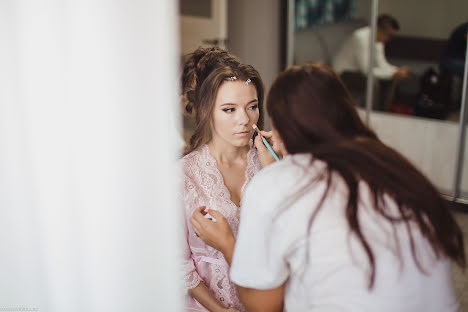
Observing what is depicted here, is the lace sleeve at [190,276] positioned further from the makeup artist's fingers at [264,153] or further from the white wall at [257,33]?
the white wall at [257,33]

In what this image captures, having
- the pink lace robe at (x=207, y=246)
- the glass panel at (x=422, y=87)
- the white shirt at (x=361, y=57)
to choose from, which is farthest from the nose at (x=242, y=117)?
the white shirt at (x=361, y=57)

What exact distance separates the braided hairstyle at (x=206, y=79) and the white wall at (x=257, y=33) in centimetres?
228

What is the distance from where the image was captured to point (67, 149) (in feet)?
2.07

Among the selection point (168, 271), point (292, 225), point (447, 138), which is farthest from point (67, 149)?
point (447, 138)

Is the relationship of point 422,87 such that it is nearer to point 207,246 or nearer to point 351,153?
point 207,246

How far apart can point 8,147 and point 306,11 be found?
3340 millimetres

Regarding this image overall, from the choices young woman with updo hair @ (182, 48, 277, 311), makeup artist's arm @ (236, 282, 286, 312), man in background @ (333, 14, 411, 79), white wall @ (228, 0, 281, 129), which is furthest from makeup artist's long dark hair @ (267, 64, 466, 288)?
white wall @ (228, 0, 281, 129)

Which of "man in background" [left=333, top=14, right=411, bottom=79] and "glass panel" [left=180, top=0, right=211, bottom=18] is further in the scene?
"glass panel" [left=180, top=0, right=211, bottom=18]

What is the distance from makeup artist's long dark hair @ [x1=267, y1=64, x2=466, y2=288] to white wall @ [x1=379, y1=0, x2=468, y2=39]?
241 cm

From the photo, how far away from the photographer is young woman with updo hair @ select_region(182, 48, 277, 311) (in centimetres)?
147

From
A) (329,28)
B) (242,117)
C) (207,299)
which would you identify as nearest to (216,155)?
(242,117)

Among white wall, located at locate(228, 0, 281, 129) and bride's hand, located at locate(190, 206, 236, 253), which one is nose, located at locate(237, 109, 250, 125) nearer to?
bride's hand, located at locate(190, 206, 236, 253)

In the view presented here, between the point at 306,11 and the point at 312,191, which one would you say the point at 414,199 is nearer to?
the point at 312,191

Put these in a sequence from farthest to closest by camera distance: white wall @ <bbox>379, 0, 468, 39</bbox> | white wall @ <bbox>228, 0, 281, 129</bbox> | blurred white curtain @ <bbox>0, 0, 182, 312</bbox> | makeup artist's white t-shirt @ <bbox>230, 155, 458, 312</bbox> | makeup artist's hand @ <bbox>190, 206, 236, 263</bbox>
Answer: white wall @ <bbox>228, 0, 281, 129</bbox>
white wall @ <bbox>379, 0, 468, 39</bbox>
makeup artist's hand @ <bbox>190, 206, 236, 263</bbox>
makeup artist's white t-shirt @ <bbox>230, 155, 458, 312</bbox>
blurred white curtain @ <bbox>0, 0, 182, 312</bbox>
